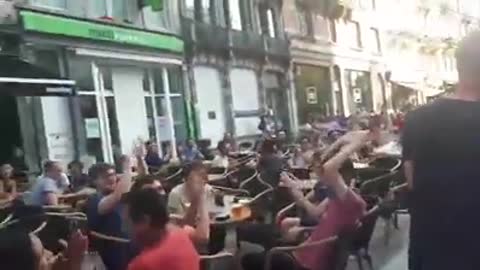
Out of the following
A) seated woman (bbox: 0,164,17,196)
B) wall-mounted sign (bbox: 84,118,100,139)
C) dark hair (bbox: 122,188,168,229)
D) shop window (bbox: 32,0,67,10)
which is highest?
shop window (bbox: 32,0,67,10)

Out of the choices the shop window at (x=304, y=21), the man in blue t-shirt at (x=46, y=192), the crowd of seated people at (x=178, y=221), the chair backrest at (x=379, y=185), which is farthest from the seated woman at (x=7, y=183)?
the shop window at (x=304, y=21)

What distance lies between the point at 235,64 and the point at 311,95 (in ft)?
36.6

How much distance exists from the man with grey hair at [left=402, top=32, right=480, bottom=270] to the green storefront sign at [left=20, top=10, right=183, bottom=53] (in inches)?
668

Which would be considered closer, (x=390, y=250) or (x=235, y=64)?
(x=390, y=250)

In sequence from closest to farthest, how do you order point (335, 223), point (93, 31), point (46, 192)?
point (335, 223), point (46, 192), point (93, 31)

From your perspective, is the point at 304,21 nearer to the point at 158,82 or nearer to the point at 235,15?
the point at 235,15

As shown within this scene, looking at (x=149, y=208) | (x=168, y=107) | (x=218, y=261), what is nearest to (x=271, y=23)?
(x=168, y=107)

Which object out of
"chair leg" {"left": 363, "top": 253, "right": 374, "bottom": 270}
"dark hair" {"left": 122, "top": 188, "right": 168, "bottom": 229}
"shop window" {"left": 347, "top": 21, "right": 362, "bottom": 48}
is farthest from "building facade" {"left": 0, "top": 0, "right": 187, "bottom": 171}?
"shop window" {"left": 347, "top": 21, "right": 362, "bottom": 48}

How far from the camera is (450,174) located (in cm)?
349

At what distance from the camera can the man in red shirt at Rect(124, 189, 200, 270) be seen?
170 inches

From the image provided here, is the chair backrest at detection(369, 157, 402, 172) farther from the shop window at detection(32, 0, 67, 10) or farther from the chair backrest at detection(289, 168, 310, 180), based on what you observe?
the shop window at detection(32, 0, 67, 10)

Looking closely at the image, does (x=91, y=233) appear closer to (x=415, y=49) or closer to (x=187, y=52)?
(x=187, y=52)

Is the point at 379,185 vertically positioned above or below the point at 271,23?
below

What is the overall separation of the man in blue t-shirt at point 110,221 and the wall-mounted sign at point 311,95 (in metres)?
36.4
